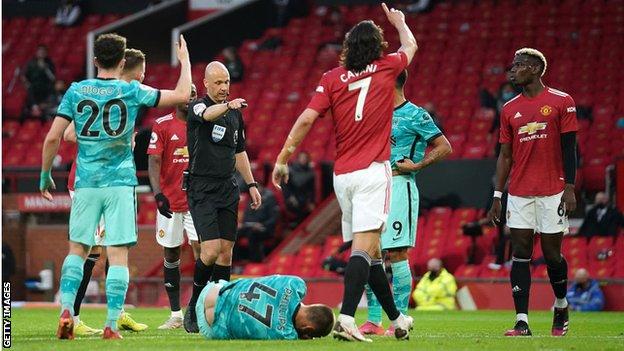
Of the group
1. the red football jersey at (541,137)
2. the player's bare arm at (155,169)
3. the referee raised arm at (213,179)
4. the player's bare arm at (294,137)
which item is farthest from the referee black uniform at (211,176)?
the red football jersey at (541,137)

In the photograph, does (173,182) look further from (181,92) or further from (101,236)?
(181,92)

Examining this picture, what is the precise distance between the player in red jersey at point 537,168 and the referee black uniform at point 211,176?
7.39 feet

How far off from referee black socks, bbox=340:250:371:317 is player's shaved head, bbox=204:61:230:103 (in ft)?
8.05

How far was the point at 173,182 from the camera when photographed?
12.7 m

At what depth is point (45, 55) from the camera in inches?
1117

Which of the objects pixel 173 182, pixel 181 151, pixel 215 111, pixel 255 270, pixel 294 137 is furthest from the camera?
pixel 255 270

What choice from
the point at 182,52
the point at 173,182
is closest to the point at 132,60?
the point at 182,52

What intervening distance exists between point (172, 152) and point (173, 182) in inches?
12.2

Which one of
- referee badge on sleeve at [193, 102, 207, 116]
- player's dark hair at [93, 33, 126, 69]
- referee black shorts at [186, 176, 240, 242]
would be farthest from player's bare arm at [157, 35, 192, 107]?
referee black shorts at [186, 176, 240, 242]

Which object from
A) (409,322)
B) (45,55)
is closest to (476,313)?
(409,322)

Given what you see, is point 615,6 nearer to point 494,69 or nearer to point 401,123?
point 494,69

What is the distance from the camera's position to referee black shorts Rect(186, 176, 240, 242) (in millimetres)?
10844

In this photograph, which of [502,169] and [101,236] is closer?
[502,169]

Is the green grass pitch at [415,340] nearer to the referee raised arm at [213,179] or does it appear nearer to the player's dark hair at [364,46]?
the referee raised arm at [213,179]
